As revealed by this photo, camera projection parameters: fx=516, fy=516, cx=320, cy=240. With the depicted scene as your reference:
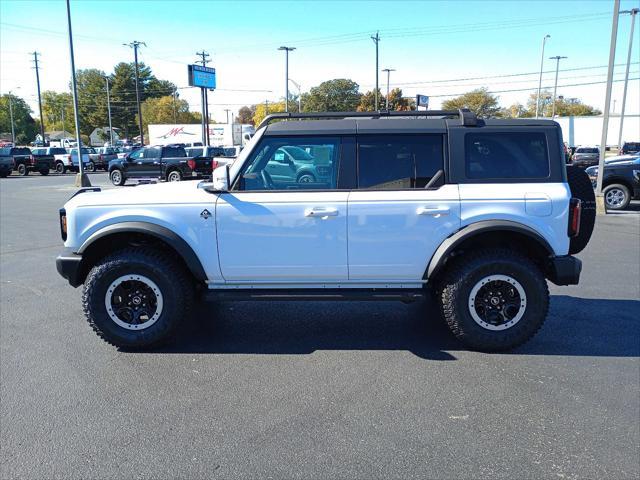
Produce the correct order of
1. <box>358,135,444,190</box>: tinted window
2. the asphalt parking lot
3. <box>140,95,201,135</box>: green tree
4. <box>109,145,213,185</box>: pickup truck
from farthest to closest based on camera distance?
1. <box>140,95,201,135</box>: green tree
2. <box>109,145,213,185</box>: pickup truck
3. <box>358,135,444,190</box>: tinted window
4. the asphalt parking lot

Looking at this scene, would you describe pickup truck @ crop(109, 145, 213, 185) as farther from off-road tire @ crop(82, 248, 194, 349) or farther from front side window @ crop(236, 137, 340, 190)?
front side window @ crop(236, 137, 340, 190)

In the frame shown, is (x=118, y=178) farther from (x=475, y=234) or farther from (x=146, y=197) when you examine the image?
(x=475, y=234)

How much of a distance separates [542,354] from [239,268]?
2.71 metres

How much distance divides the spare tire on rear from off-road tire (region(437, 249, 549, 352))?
24.5 inches

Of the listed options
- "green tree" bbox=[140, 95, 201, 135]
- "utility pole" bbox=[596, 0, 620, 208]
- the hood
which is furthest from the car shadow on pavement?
"green tree" bbox=[140, 95, 201, 135]

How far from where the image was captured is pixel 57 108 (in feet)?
431

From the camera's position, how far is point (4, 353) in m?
4.50

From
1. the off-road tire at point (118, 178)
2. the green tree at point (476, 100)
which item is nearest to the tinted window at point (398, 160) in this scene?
the off-road tire at point (118, 178)

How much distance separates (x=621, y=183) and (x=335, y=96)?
2849 inches

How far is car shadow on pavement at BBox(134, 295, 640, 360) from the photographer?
4582mm

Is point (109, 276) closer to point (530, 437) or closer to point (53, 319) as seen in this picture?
point (53, 319)

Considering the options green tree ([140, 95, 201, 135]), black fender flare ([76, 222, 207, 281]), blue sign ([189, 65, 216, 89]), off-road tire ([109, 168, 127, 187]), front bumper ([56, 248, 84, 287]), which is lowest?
off-road tire ([109, 168, 127, 187])

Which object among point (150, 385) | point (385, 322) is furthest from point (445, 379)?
point (150, 385)

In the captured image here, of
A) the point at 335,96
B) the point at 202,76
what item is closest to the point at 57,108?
the point at 335,96
